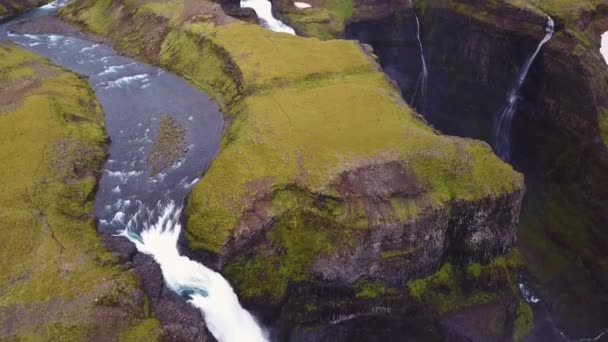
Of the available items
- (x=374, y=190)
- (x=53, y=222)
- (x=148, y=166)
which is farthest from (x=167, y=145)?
(x=374, y=190)

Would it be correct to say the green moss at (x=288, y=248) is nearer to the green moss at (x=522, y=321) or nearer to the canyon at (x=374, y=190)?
the canyon at (x=374, y=190)

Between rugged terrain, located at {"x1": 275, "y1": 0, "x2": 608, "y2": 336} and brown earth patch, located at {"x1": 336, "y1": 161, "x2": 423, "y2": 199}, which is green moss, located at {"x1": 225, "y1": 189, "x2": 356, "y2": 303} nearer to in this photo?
brown earth patch, located at {"x1": 336, "y1": 161, "x2": 423, "y2": 199}

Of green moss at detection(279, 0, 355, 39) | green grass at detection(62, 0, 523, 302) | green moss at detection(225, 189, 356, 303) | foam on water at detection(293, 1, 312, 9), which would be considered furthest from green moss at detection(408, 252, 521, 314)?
foam on water at detection(293, 1, 312, 9)

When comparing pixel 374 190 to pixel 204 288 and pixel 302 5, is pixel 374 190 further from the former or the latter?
pixel 302 5

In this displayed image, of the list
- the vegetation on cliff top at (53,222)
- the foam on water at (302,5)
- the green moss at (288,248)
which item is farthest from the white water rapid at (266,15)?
the green moss at (288,248)

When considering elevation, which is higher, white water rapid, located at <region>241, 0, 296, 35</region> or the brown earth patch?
the brown earth patch

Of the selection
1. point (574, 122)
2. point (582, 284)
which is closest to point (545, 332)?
point (582, 284)

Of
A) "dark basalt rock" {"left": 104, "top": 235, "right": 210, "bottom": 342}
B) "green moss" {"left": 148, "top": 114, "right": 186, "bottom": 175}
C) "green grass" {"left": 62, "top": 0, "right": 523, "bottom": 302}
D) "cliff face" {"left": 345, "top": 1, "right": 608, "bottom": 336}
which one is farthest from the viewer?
"cliff face" {"left": 345, "top": 1, "right": 608, "bottom": 336}
